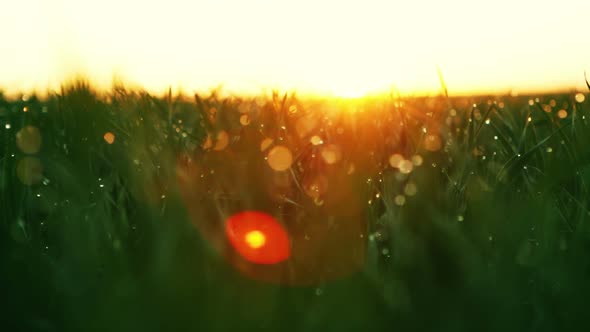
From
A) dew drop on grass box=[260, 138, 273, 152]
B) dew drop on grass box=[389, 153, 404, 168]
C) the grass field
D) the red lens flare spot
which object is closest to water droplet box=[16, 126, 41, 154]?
the grass field

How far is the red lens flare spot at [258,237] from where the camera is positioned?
2.60 feet

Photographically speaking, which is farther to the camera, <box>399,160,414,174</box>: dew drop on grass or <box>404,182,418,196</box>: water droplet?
<box>399,160,414,174</box>: dew drop on grass

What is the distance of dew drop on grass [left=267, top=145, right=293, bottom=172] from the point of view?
47.6 inches

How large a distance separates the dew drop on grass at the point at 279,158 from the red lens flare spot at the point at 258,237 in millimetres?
167

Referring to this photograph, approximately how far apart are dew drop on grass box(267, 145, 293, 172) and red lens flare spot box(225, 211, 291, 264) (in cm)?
17

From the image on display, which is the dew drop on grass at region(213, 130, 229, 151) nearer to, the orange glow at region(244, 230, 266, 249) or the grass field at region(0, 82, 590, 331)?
the grass field at region(0, 82, 590, 331)

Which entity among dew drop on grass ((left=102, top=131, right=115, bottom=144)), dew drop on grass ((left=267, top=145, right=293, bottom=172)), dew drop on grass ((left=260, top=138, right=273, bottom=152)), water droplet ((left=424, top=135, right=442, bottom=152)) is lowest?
water droplet ((left=424, top=135, right=442, bottom=152))

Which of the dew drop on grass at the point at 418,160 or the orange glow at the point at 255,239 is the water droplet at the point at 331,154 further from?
the orange glow at the point at 255,239

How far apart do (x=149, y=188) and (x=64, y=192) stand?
329 millimetres

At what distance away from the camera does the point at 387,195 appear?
108 cm

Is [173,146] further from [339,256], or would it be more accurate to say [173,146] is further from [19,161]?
[339,256]

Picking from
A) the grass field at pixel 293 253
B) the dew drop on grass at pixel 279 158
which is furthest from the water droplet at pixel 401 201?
the dew drop on grass at pixel 279 158

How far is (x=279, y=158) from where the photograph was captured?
1.29 meters

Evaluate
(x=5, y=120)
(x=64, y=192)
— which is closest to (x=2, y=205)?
(x=64, y=192)
